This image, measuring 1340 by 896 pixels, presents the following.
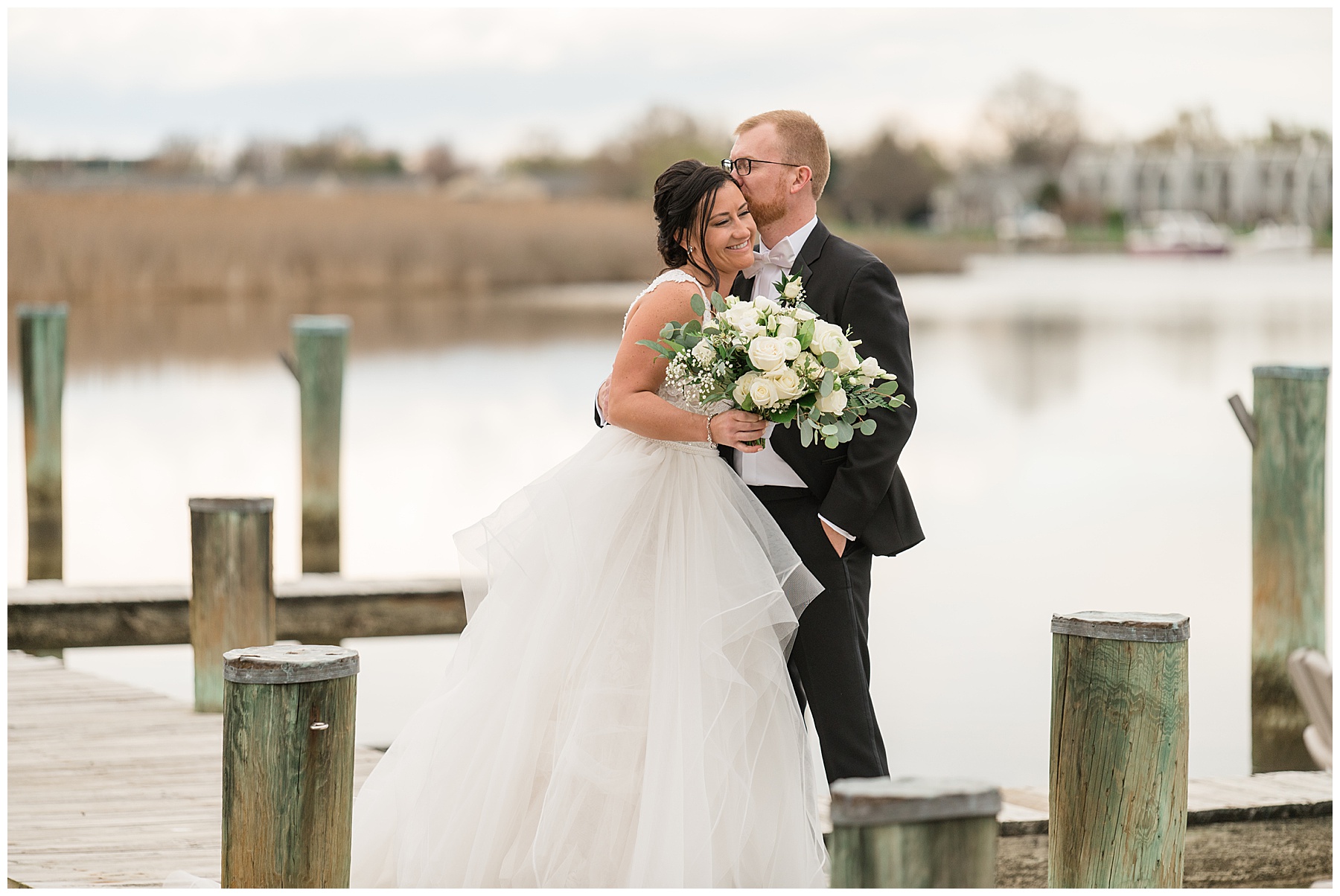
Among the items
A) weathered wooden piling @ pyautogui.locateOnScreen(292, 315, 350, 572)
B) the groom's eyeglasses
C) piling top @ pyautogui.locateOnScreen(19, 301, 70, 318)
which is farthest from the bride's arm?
piling top @ pyautogui.locateOnScreen(19, 301, 70, 318)

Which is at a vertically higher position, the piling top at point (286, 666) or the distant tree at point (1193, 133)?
the distant tree at point (1193, 133)

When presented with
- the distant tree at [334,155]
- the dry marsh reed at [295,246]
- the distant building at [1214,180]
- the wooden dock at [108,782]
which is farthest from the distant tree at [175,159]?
the distant building at [1214,180]

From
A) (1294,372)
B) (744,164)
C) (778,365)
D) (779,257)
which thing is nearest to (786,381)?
(778,365)

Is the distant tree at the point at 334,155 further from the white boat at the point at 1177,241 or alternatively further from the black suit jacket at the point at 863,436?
the black suit jacket at the point at 863,436

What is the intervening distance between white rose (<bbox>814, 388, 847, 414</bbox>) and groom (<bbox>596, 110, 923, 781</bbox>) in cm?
25

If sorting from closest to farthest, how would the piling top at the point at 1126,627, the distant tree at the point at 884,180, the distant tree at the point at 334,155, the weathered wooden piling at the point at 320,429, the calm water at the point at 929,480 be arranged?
the piling top at the point at 1126,627 → the weathered wooden piling at the point at 320,429 → the calm water at the point at 929,480 → the distant tree at the point at 334,155 → the distant tree at the point at 884,180

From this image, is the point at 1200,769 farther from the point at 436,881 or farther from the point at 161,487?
the point at 161,487

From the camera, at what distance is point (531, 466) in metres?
16.1

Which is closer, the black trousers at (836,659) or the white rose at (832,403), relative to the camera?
the white rose at (832,403)

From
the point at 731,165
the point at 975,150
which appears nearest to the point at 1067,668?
the point at 731,165

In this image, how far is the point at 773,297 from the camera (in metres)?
3.84

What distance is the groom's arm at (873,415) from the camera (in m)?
3.65

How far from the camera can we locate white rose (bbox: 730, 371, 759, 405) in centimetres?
341

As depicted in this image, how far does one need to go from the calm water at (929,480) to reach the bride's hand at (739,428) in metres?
4.64
